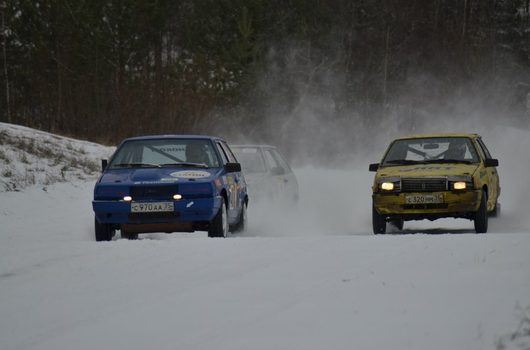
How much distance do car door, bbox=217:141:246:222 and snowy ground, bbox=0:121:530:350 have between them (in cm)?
254

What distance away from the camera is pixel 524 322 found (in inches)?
216

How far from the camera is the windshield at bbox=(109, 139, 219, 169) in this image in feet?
38.1

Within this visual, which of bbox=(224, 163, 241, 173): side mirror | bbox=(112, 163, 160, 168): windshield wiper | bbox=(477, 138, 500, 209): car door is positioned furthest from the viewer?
bbox=(477, 138, 500, 209): car door

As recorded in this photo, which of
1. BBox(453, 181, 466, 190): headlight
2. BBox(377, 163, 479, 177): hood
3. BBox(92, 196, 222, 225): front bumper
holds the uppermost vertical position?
BBox(377, 163, 479, 177): hood

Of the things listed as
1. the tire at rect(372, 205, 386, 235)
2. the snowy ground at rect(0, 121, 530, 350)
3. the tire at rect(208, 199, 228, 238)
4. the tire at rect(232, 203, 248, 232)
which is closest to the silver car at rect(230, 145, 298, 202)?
the tire at rect(232, 203, 248, 232)

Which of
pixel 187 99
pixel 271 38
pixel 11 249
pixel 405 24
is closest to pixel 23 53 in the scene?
pixel 271 38

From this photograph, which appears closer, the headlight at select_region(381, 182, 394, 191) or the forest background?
the headlight at select_region(381, 182, 394, 191)

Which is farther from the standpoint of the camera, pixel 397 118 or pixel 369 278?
pixel 397 118

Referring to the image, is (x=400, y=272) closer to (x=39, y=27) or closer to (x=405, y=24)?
(x=39, y=27)

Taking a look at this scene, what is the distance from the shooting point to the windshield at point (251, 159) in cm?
1563

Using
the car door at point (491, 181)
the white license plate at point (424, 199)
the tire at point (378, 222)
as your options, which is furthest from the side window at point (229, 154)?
the car door at point (491, 181)

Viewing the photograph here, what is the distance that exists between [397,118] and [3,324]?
4445 centimetres

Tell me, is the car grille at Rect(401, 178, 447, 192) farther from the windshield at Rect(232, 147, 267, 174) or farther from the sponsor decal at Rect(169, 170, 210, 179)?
the windshield at Rect(232, 147, 267, 174)

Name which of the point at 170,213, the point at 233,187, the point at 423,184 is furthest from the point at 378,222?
the point at 170,213
